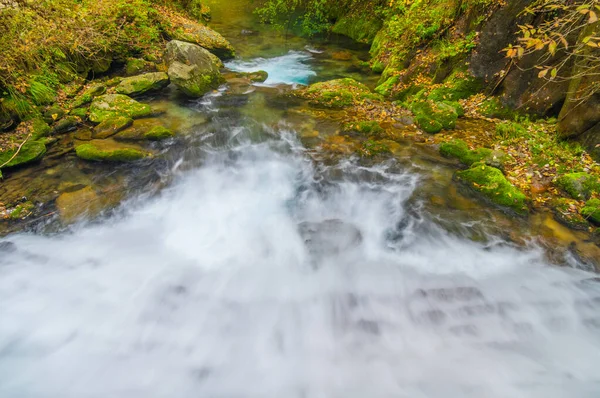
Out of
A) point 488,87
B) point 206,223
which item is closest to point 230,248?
point 206,223

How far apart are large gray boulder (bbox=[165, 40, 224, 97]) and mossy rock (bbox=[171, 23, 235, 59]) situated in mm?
2249

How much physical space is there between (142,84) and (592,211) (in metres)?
10.2

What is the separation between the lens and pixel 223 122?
840 cm

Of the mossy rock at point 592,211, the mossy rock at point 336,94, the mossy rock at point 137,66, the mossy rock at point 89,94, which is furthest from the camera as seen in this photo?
the mossy rock at point 137,66

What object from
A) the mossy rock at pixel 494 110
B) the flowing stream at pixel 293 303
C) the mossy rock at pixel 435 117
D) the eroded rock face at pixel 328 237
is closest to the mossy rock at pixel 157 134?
the flowing stream at pixel 293 303

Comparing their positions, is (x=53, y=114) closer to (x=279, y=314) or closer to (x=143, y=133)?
(x=143, y=133)

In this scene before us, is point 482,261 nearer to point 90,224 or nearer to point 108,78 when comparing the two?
point 90,224

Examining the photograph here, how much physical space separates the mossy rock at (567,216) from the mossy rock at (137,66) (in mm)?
11027

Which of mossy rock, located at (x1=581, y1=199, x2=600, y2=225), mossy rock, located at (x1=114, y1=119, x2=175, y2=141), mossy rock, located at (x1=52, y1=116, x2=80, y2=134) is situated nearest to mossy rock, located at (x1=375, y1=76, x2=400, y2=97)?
mossy rock, located at (x1=581, y1=199, x2=600, y2=225)

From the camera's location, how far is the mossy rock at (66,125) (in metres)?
6.87

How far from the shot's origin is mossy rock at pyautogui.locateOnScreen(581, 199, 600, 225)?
4699 mm

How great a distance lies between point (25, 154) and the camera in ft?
19.3

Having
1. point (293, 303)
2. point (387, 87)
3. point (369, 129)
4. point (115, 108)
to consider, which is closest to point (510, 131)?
point (369, 129)

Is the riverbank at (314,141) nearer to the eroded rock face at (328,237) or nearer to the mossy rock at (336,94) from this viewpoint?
the mossy rock at (336,94)
